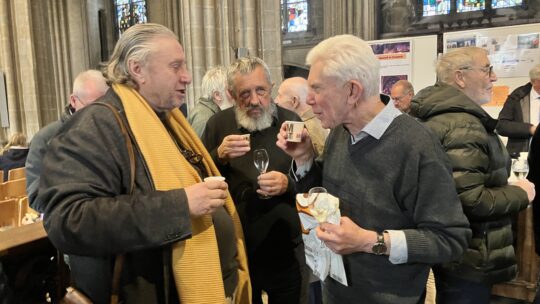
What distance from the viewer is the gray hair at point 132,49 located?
157cm

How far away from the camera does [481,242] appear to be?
2057mm

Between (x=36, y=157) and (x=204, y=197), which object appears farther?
(x=36, y=157)

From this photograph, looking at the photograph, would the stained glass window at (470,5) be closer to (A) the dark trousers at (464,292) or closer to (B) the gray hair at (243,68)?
(B) the gray hair at (243,68)

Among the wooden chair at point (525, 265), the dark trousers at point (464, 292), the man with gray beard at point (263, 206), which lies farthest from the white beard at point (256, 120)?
the wooden chair at point (525, 265)

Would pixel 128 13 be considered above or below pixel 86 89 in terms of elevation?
above

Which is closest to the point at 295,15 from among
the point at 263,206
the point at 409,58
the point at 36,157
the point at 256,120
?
the point at 409,58

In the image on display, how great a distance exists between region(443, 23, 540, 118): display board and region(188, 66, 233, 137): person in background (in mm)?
4493

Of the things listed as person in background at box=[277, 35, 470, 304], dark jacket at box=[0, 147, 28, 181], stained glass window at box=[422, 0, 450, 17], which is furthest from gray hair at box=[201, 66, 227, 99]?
stained glass window at box=[422, 0, 450, 17]

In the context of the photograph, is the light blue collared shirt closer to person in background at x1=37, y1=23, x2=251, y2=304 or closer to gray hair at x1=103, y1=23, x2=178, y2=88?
person in background at x1=37, y1=23, x2=251, y2=304

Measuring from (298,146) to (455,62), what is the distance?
100 centimetres

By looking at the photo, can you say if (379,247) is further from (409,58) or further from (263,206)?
(409,58)

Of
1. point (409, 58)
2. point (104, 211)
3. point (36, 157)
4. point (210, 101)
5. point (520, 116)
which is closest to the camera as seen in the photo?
point (104, 211)

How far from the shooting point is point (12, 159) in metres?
6.09

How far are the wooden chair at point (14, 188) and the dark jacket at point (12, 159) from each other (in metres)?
1.44
